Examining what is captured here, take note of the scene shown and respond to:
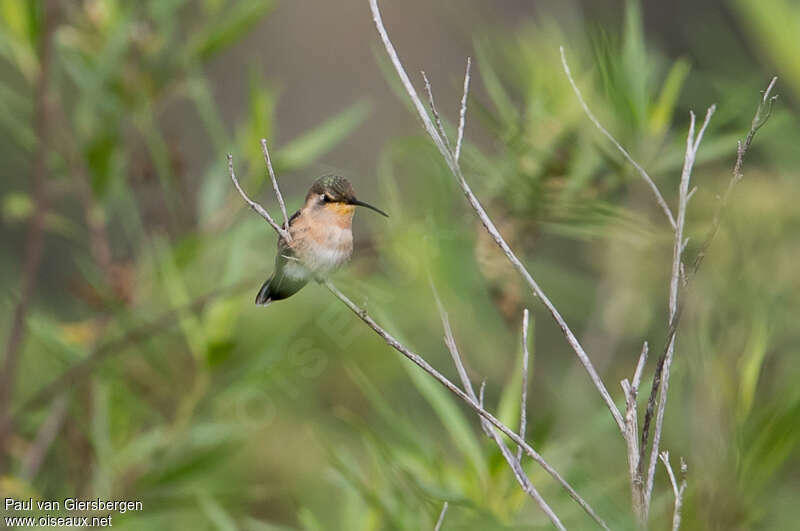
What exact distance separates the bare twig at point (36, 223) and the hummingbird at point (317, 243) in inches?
22.1

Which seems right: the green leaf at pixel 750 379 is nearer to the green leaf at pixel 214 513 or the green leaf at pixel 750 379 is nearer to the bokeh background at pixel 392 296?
the bokeh background at pixel 392 296

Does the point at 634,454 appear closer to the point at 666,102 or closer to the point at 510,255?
the point at 510,255

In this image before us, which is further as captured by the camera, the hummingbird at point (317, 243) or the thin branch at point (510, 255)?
the hummingbird at point (317, 243)

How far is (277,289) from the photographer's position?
1243 mm

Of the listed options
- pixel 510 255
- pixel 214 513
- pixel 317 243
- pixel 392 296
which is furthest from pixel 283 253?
pixel 214 513

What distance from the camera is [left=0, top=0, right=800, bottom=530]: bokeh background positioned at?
1542 millimetres

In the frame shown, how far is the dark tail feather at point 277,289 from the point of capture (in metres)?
1.23

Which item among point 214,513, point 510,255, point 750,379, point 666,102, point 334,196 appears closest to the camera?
point 510,255

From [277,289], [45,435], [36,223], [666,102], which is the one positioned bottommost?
[666,102]

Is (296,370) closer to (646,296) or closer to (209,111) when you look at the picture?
(209,111)

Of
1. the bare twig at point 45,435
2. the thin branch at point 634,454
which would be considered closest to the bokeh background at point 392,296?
the bare twig at point 45,435

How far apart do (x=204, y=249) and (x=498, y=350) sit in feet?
1.90

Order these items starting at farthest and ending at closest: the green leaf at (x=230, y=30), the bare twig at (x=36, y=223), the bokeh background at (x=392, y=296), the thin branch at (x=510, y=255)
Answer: the green leaf at (x=230, y=30), the bare twig at (x=36, y=223), the bokeh background at (x=392, y=296), the thin branch at (x=510, y=255)

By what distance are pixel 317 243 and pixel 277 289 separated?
7 cm
